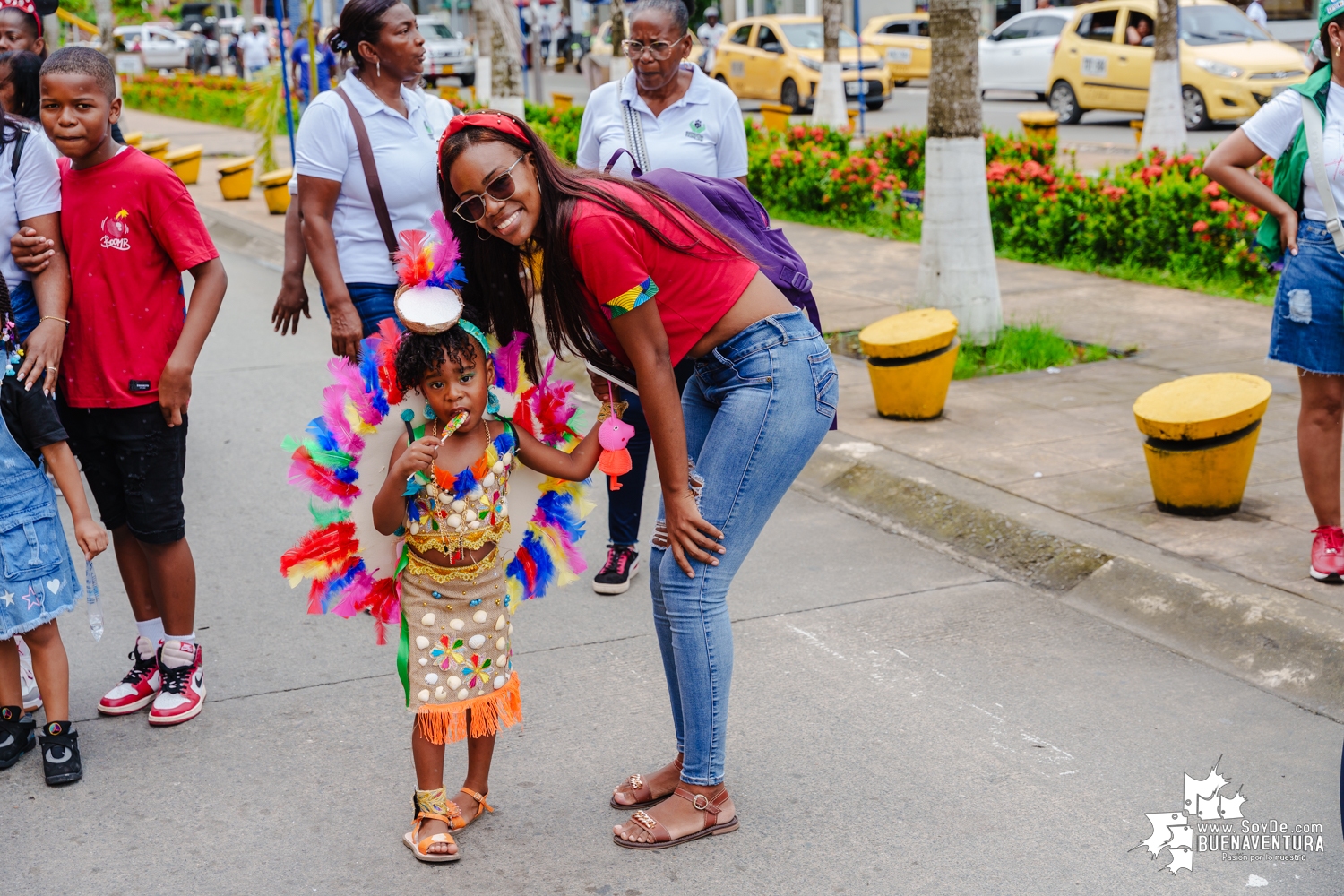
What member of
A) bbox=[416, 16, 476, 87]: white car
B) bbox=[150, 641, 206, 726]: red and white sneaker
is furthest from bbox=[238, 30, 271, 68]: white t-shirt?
bbox=[150, 641, 206, 726]: red and white sneaker

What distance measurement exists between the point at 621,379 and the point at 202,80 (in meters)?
29.9

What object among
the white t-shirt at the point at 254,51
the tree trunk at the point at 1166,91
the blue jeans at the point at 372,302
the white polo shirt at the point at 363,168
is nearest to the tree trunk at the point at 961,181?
the white polo shirt at the point at 363,168

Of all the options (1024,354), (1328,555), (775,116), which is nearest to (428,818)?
(1328,555)

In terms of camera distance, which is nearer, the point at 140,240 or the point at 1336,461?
the point at 140,240

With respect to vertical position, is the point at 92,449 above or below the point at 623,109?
below

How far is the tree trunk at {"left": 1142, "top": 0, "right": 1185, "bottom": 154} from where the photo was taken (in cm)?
1367

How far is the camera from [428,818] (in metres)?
3.20

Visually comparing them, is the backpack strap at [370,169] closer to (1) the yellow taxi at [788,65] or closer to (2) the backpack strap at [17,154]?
(2) the backpack strap at [17,154]

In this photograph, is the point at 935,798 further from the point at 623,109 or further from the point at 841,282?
the point at 841,282

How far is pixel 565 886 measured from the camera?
306 cm

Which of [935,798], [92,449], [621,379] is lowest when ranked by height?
[935,798]

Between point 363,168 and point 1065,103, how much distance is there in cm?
1840

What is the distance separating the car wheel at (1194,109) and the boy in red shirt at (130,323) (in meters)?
16.7

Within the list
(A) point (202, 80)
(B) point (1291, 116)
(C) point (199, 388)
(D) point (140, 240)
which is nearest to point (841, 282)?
(C) point (199, 388)
